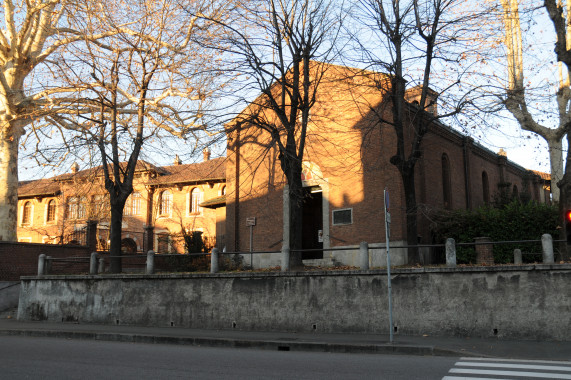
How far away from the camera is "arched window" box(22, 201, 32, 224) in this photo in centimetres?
4341

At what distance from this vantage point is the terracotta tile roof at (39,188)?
138 ft

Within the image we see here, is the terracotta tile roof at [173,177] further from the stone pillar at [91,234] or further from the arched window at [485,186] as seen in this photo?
the arched window at [485,186]

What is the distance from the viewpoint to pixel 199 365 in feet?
28.8

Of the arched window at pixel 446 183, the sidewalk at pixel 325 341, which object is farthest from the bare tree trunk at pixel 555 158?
the sidewalk at pixel 325 341

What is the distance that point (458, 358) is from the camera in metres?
9.95

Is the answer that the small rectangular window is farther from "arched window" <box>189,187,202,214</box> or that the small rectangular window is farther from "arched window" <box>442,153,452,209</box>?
"arched window" <box>189,187,202,214</box>

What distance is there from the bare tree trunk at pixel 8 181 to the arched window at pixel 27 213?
22.3 meters

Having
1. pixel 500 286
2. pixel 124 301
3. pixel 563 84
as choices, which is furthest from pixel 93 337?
pixel 563 84

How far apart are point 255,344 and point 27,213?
125 ft

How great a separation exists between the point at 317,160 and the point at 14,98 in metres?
14.0

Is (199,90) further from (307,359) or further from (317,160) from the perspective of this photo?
(307,359)

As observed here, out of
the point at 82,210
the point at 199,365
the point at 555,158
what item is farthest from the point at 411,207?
the point at 82,210

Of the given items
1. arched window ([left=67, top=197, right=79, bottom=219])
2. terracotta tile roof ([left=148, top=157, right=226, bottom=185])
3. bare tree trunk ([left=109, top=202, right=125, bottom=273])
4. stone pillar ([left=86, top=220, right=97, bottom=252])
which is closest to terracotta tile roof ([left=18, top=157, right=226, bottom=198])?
terracotta tile roof ([left=148, top=157, right=226, bottom=185])

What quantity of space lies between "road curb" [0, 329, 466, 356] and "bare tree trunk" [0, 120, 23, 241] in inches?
355
